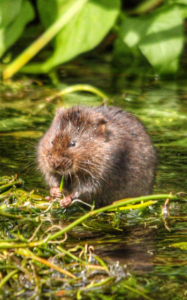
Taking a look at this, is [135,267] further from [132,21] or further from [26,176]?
[132,21]

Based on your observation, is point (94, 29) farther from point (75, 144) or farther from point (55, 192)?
point (55, 192)

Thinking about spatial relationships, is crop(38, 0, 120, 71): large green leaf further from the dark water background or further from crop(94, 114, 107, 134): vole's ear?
crop(94, 114, 107, 134): vole's ear

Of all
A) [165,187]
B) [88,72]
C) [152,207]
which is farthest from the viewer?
[88,72]

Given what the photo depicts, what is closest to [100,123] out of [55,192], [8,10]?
[55,192]

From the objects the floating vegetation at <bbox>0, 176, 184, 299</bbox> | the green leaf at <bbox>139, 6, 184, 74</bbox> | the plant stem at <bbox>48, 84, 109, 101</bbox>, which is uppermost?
the green leaf at <bbox>139, 6, 184, 74</bbox>

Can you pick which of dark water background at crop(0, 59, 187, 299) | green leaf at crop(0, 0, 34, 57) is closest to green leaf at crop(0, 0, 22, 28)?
green leaf at crop(0, 0, 34, 57)

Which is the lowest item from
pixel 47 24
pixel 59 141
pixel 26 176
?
pixel 26 176

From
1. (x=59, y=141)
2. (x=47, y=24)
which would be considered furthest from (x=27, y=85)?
(x=59, y=141)
